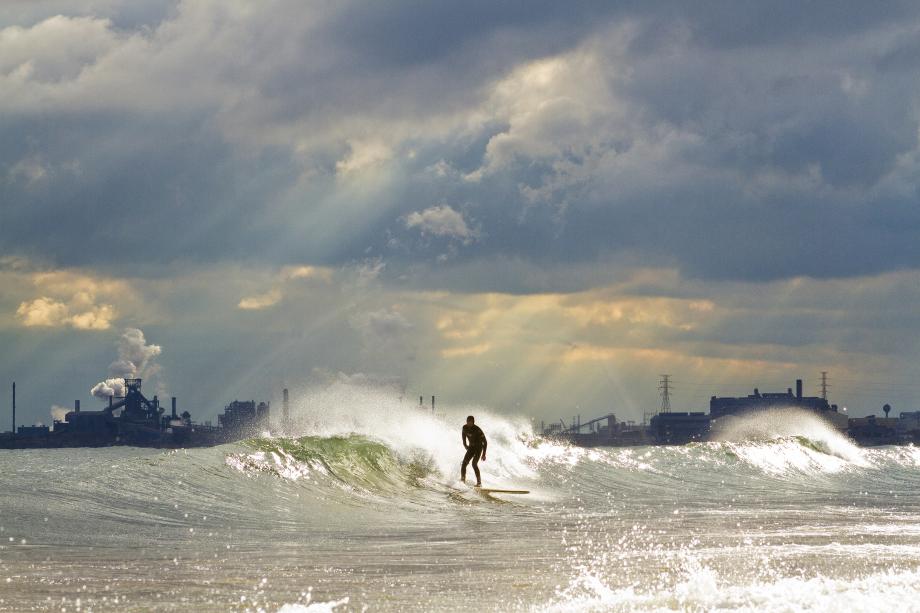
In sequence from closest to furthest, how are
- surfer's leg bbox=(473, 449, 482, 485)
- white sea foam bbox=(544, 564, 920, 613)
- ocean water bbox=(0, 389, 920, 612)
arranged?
white sea foam bbox=(544, 564, 920, 613) → ocean water bbox=(0, 389, 920, 612) → surfer's leg bbox=(473, 449, 482, 485)

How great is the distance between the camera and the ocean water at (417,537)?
12633 millimetres

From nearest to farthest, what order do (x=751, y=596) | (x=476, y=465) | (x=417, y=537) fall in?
(x=751, y=596)
(x=417, y=537)
(x=476, y=465)

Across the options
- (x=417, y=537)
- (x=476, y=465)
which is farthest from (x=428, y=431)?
(x=417, y=537)

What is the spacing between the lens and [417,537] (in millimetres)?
19734

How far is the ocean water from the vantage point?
1263cm

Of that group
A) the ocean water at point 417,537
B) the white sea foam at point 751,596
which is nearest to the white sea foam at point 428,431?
the ocean water at point 417,537

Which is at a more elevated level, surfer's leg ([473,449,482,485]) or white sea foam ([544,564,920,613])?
surfer's leg ([473,449,482,485])

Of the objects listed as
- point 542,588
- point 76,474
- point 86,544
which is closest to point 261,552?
point 86,544

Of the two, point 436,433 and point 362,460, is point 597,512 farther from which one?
point 436,433

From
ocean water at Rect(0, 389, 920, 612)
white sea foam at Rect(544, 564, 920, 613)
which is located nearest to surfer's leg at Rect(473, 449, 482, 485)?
ocean water at Rect(0, 389, 920, 612)

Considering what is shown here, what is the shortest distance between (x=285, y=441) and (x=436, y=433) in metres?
10.1

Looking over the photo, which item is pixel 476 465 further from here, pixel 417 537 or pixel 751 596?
pixel 751 596

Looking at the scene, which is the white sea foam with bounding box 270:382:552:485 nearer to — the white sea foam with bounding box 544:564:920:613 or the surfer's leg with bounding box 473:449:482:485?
the surfer's leg with bounding box 473:449:482:485

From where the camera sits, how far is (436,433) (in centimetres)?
4247
